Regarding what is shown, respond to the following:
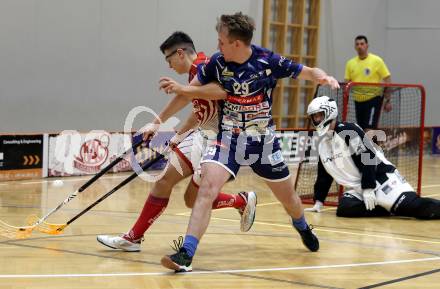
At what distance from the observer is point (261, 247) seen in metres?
6.41

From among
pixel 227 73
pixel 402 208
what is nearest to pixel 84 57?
pixel 402 208

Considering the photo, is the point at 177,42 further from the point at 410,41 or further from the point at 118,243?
the point at 410,41

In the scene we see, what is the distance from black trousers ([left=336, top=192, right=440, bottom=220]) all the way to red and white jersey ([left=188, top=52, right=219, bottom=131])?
2.83 meters

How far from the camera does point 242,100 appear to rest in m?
5.59

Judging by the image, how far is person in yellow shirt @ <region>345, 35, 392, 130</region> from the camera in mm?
11898

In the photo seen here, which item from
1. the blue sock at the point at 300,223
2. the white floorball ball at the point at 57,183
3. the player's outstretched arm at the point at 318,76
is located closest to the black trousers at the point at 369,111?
the white floorball ball at the point at 57,183

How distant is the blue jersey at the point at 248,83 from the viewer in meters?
5.57

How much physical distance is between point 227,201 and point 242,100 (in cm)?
94

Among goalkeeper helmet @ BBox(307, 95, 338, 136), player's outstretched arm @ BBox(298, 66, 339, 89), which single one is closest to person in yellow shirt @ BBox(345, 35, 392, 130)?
goalkeeper helmet @ BBox(307, 95, 338, 136)

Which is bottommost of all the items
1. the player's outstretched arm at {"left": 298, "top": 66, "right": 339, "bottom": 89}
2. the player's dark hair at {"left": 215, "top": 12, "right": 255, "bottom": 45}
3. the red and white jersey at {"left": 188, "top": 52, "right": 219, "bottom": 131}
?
the red and white jersey at {"left": 188, "top": 52, "right": 219, "bottom": 131}

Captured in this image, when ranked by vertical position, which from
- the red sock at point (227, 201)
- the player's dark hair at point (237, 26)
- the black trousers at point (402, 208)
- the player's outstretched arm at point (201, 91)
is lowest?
the black trousers at point (402, 208)

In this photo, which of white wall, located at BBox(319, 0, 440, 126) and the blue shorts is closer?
the blue shorts

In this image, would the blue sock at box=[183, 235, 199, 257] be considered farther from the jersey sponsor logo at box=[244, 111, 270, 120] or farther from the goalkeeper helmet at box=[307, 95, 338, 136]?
the goalkeeper helmet at box=[307, 95, 338, 136]

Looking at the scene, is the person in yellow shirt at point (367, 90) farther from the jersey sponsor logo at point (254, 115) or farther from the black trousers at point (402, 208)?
the jersey sponsor logo at point (254, 115)
